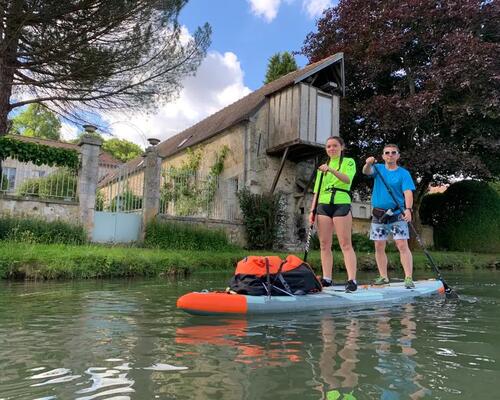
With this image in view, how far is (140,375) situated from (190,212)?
1225 centimetres

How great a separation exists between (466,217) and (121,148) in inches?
1680

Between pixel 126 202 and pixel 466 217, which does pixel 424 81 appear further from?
pixel 126 202

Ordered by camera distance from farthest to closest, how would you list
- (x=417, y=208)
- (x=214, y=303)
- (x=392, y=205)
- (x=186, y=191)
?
(x=417, y=208) → (x=186, y=191) → (x=392, y=205) → (x=214, y=303)

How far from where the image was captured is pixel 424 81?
17.5 metres

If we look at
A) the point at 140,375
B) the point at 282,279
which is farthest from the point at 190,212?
the point at 140,375

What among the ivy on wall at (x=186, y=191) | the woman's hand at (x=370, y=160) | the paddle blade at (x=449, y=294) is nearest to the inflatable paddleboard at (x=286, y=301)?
the paddle blade at (x=449, y=294)

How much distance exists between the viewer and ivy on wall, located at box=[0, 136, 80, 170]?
11.1 meters

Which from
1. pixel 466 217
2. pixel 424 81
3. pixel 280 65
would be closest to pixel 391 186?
pixel 424 81

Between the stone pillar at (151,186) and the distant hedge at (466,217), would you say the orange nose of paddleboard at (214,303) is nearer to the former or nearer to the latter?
the stone pillar at (151,186)

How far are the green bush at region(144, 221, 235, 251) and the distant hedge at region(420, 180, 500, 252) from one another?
1289cm

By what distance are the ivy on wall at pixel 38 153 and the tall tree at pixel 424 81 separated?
11.0 metres

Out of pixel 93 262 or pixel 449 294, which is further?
pixel 93 262

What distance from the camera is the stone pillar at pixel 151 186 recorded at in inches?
506

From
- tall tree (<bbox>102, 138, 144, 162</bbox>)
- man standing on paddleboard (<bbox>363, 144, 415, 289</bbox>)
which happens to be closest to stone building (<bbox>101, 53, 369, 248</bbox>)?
man standing on paddleboard (<bbox>363, 144, 415, 289</bbox>)
